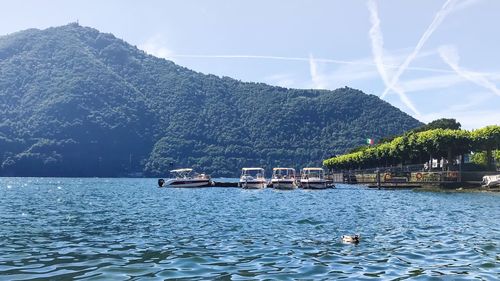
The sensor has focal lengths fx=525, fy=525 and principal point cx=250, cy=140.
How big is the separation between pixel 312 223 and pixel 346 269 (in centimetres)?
1452

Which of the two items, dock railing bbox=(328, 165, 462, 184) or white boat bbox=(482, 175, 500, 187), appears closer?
white boat bbox=(482, 175, 500, 187)

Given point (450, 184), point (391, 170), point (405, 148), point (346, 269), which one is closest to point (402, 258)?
point (346, 269)

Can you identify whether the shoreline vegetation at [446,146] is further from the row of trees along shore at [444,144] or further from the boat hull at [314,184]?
the boat hull at [314,184]

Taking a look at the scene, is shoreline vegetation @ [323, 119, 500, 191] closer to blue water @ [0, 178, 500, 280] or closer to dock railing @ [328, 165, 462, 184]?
dock railing @ [328, 165, 462, 184]

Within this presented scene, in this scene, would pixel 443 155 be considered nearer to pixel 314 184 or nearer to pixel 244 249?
pixel 314 184

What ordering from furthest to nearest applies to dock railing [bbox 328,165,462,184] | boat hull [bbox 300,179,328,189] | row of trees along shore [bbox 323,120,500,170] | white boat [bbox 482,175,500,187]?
boat hull [bbox 300,179,328,189] → row of trees along shore [bbox 323,120,500,170] → dock railing [bbox 328,165,462,184] → white boat [bbox 482,175,500,187]

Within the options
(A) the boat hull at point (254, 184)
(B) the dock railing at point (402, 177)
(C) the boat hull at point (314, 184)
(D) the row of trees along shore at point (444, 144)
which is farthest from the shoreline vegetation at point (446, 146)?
(A) the boat hull at point (254, 184)

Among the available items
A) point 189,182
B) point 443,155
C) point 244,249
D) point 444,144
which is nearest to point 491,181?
point 444,144

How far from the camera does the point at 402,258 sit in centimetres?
1895

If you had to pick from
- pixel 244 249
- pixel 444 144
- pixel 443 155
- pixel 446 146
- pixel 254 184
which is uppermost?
pixel 444 144

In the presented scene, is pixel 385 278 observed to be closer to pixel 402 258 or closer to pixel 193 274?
pixel 402 258

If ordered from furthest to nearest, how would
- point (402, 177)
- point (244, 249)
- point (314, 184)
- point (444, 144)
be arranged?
point (402, 177) < point (444, 144) < point (314, 184) < point (244, 249)

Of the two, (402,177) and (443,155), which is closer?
(443,155)

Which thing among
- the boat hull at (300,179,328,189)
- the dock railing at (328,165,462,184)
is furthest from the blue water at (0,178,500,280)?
the boat hull at (300,179,328,189)
